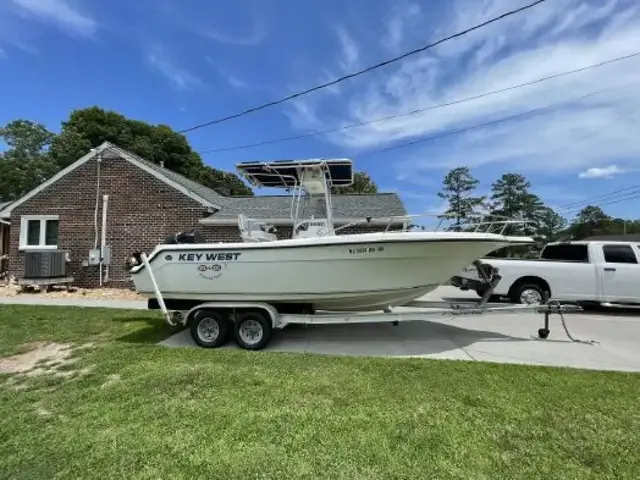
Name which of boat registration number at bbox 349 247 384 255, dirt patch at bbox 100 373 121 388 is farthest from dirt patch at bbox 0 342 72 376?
boat registration number at bbox 349 247 384 255

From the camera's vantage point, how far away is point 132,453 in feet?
9.72

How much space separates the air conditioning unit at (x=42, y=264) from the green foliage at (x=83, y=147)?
14.8 m

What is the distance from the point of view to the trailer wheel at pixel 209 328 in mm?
6215

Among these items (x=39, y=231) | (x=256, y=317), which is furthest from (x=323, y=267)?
(x=39, y=231)

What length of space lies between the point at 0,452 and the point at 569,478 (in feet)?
12.8

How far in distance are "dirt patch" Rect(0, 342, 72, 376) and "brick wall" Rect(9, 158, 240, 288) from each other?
23.5 ft

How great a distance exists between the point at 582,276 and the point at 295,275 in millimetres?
7181

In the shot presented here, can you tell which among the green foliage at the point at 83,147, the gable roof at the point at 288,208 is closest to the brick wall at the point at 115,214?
the gable roof at the point at 288,208

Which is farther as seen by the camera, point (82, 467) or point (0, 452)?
point (0, 452)

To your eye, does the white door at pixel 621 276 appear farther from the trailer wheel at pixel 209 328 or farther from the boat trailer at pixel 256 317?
the trailer wheel at pixel 209 328

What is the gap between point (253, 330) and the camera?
6.20m

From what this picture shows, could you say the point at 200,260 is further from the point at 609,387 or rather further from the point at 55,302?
the point at 55,302

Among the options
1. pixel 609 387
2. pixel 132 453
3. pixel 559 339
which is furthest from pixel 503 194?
pixel 132 453

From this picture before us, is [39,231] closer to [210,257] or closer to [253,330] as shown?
[210,257]
